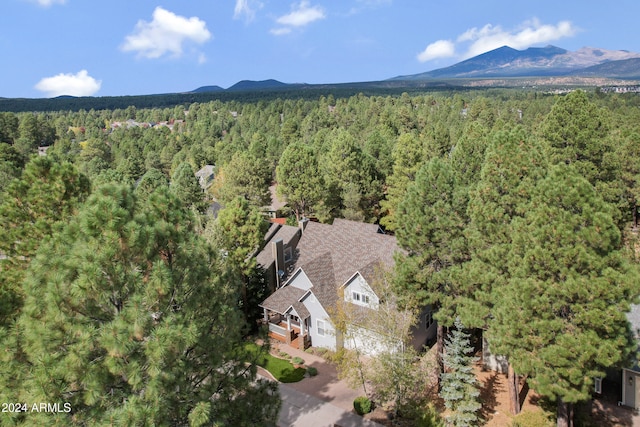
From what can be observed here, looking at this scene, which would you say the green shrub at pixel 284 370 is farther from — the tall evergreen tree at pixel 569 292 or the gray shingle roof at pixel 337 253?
the tall evergreen tree at pixel 569 292

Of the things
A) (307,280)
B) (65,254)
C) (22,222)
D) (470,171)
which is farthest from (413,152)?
(65,254)

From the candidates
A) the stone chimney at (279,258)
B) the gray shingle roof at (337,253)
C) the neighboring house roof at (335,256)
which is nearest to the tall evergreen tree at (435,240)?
the neighboring house roof at (335,256)

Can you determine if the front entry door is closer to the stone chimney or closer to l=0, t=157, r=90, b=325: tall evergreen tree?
the stone chimney

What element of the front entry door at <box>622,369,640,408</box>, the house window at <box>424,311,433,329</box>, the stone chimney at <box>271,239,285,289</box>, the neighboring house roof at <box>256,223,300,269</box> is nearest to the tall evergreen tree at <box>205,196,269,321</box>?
the stone chimney at <box>271,239,285,289</box>

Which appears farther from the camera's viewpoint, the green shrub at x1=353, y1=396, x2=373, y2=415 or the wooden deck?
the wooden deck

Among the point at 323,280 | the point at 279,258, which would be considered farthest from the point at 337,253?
the point at 279,258

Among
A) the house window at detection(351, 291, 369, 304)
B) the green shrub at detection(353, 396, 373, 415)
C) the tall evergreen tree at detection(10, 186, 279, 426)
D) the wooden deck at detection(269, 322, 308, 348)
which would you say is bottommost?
the wooden deck at detection(269, 322, 308, 348)

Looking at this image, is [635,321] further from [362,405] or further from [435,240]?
[362,405]
